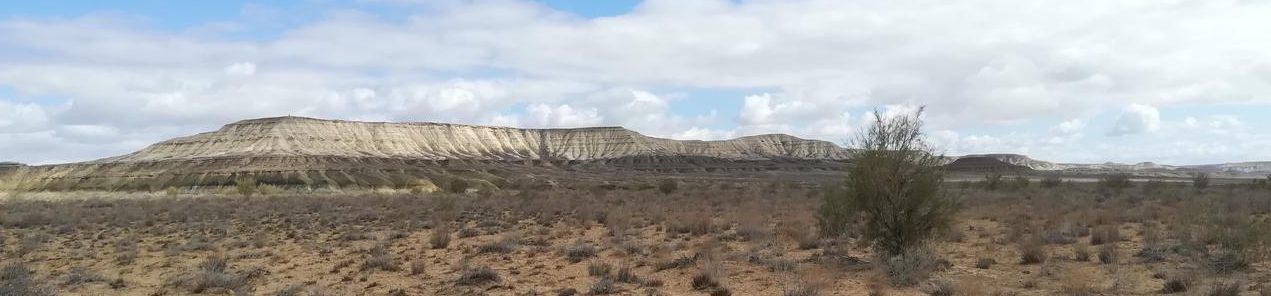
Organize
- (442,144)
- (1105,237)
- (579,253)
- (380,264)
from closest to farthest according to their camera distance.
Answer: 1. (380,264)
2. (1105,237)
3. (579,253)
4. (442,144)

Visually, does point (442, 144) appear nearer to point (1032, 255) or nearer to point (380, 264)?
point (380, 264)

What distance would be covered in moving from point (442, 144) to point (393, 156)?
1892cm

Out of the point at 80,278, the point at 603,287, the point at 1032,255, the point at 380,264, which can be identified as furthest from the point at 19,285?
the point at 1032,255

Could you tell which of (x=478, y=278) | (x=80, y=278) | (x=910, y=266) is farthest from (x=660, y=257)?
(x=80, y=278)

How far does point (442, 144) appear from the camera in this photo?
145 meters

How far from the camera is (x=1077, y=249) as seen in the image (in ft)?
39.5

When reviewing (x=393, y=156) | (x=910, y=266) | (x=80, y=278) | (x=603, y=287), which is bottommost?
(x=80, y=278)

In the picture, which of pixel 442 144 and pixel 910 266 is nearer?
pixel 910 266

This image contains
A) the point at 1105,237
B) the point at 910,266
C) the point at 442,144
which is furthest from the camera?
the point at 442,144

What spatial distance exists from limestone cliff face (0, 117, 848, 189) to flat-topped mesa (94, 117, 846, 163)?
21cm

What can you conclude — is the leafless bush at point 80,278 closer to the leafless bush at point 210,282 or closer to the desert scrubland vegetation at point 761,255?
the desert scrubland vegetation at point 761,255

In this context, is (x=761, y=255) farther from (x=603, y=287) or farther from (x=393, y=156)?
(x=393, y=156)

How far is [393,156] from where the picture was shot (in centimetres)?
12681

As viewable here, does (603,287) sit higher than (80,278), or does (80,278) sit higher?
(603,287)
